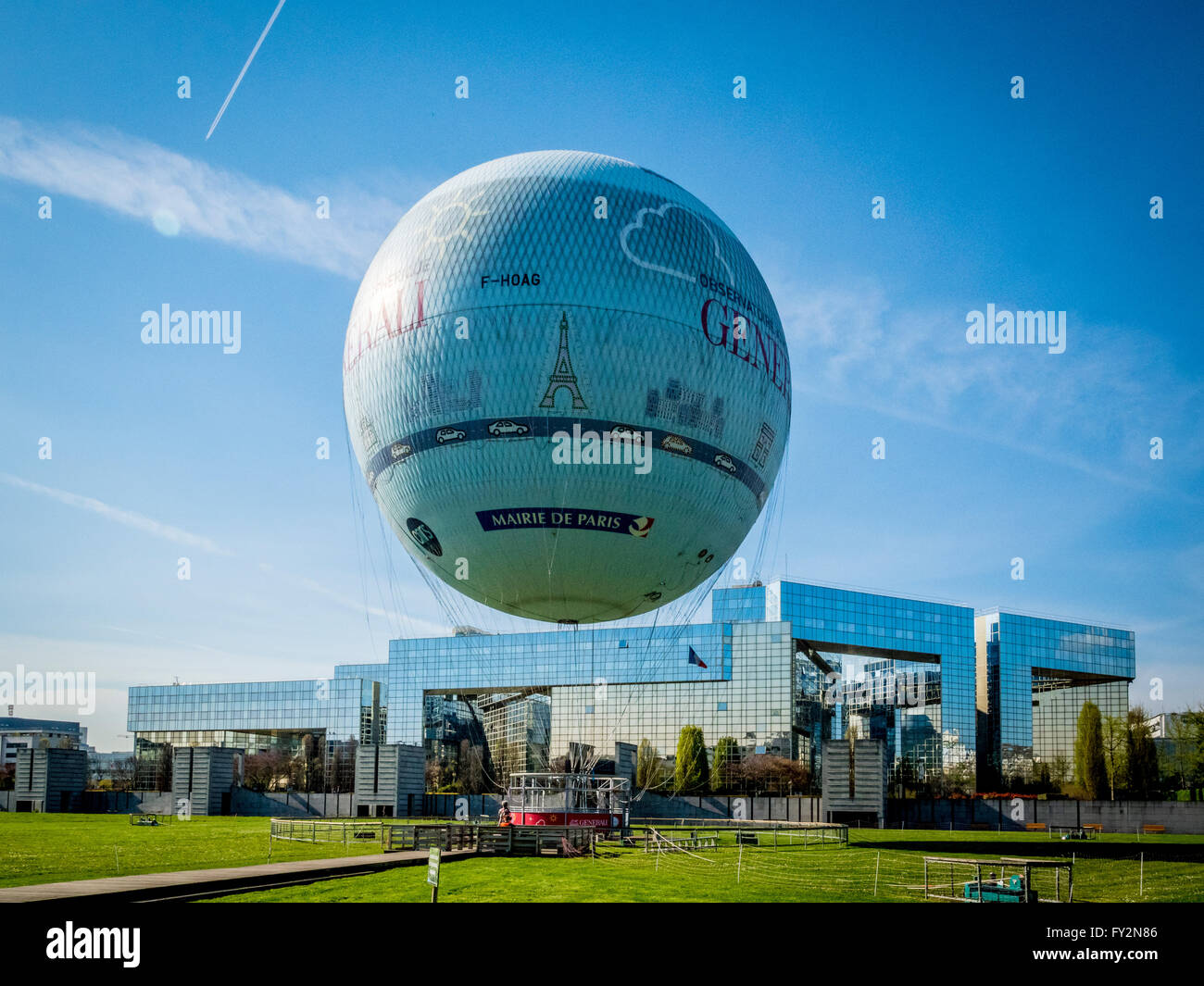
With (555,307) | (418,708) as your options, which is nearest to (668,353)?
(555,307)

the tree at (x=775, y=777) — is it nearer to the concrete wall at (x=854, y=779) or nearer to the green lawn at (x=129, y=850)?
Answer: the concrete wall at (x=854, y=779)

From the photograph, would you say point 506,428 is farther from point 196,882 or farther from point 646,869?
point 646,869

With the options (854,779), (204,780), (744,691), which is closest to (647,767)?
(744,691)

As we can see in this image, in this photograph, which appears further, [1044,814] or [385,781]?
[1044,814]

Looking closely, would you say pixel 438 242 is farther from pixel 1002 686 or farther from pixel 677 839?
pixel 1002 686

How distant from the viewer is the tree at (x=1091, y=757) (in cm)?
10569

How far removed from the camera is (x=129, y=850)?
119ft

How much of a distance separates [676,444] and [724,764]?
97.6 meters

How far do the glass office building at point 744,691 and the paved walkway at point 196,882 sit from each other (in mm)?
85906

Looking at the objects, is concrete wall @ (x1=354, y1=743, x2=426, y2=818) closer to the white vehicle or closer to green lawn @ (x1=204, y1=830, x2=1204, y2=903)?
green lawn @ (x1=204, y1=830, x2=1204, y2=903)

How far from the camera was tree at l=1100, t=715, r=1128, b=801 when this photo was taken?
109062mm

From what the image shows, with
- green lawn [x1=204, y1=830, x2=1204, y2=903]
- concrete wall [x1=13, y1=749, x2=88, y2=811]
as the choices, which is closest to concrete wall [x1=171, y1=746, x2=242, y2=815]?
concrete wall [x1=13, y1=749, x2=88, y2=811]

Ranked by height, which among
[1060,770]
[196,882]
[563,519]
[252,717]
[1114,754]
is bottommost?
[1060,770]
